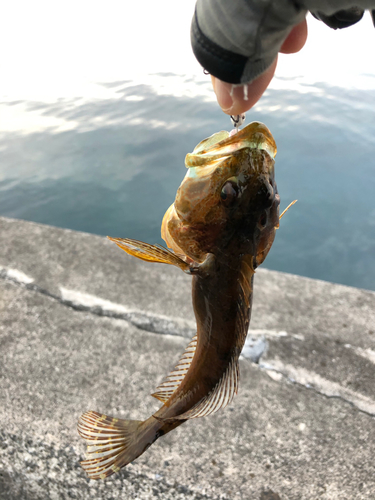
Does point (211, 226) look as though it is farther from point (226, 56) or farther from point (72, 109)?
point (72, 109)

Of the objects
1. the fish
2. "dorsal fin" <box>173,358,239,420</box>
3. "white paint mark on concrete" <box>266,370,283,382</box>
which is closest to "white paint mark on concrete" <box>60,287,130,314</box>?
"white paint mark on concrete" <box>266,370,283,382</box>

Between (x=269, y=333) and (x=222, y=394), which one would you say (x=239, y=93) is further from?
(x=269, y=333)

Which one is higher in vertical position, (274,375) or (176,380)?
(176,380)

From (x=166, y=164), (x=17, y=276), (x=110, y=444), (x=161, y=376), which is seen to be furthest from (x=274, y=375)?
(x=166, y=164)

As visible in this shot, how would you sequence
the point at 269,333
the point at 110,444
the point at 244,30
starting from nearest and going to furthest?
the point at 244,30, the point at 110,444, the point at 269,333

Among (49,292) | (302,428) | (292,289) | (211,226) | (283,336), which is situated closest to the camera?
(211,226)

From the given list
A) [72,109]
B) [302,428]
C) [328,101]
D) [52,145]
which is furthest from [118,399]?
[328,101]

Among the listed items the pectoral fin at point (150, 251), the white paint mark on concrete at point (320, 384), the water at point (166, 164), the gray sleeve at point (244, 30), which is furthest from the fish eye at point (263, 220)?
the water at point (166, 164)
